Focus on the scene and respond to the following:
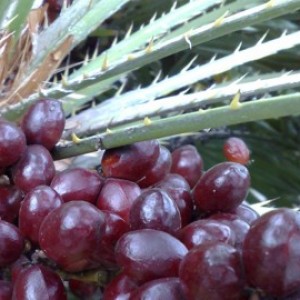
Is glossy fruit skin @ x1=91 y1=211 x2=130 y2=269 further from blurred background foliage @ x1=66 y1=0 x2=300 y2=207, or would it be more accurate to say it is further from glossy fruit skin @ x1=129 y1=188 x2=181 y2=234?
blurred background foliage @ x1=66 y1=0 x2=300 y2=207

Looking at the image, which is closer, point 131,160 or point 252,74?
point 131,160

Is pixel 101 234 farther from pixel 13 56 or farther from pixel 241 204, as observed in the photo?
pixel 13 56

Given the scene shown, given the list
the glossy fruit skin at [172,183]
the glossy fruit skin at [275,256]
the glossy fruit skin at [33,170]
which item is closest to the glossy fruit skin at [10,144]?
the glossy fruit skin at [33,170]

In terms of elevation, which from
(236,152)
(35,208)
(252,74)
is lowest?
(252,74)

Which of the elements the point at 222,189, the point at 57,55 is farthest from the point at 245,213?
the point at 57,55

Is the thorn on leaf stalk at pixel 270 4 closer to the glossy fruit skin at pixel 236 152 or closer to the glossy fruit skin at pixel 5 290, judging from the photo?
the glossy fruit skin at pixel 236 152

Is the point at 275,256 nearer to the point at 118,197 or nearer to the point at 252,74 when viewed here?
the point at 118,197
